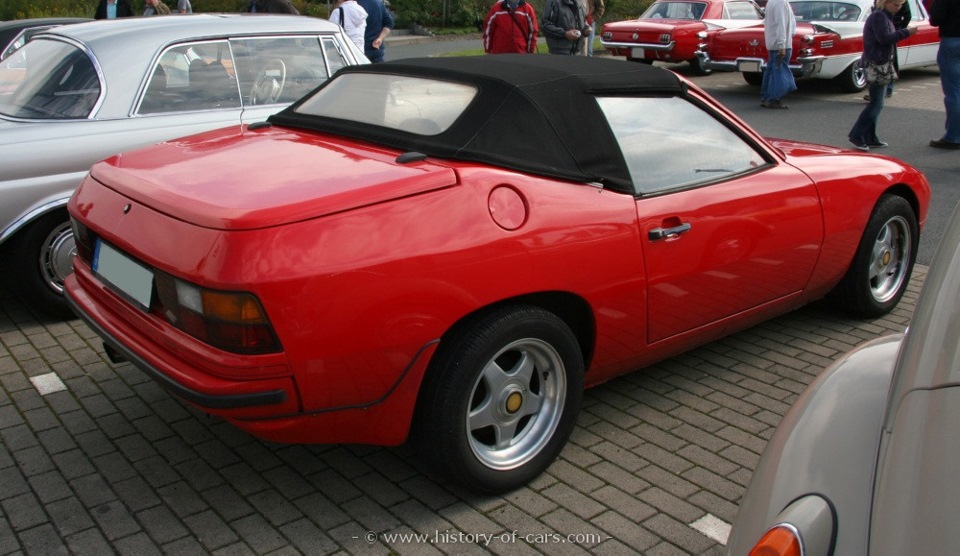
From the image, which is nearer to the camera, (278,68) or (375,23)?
(278,68)

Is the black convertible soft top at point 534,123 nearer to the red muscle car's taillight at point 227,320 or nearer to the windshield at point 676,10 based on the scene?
the red muscle car's taillight at point 227,320

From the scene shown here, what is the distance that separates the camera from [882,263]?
4922 millimetres

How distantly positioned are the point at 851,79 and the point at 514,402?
1268 centimetres

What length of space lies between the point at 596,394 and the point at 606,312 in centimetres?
78

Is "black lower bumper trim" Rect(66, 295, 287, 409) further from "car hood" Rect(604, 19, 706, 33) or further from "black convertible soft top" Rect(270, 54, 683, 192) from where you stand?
"car hood" Rect(604, 19, 706, 33)

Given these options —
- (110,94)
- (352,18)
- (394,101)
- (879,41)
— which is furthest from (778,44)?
(394,101)

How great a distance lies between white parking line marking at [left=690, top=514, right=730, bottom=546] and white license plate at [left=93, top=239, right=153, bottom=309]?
6.63 feet

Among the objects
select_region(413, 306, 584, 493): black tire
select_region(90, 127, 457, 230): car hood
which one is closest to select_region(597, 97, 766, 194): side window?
select_region(413, 306, 584, 493): black tire

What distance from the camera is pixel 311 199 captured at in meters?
2.86

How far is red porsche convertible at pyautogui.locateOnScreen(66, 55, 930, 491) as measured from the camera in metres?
2.77

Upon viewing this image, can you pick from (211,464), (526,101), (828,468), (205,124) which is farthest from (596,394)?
(205,124)

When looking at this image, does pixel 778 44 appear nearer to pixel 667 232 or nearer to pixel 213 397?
pixel 667 232

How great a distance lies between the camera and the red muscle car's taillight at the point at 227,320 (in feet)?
8.86

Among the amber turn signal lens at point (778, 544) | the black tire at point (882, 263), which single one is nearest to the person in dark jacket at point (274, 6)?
the black tire at point (882, 263)
